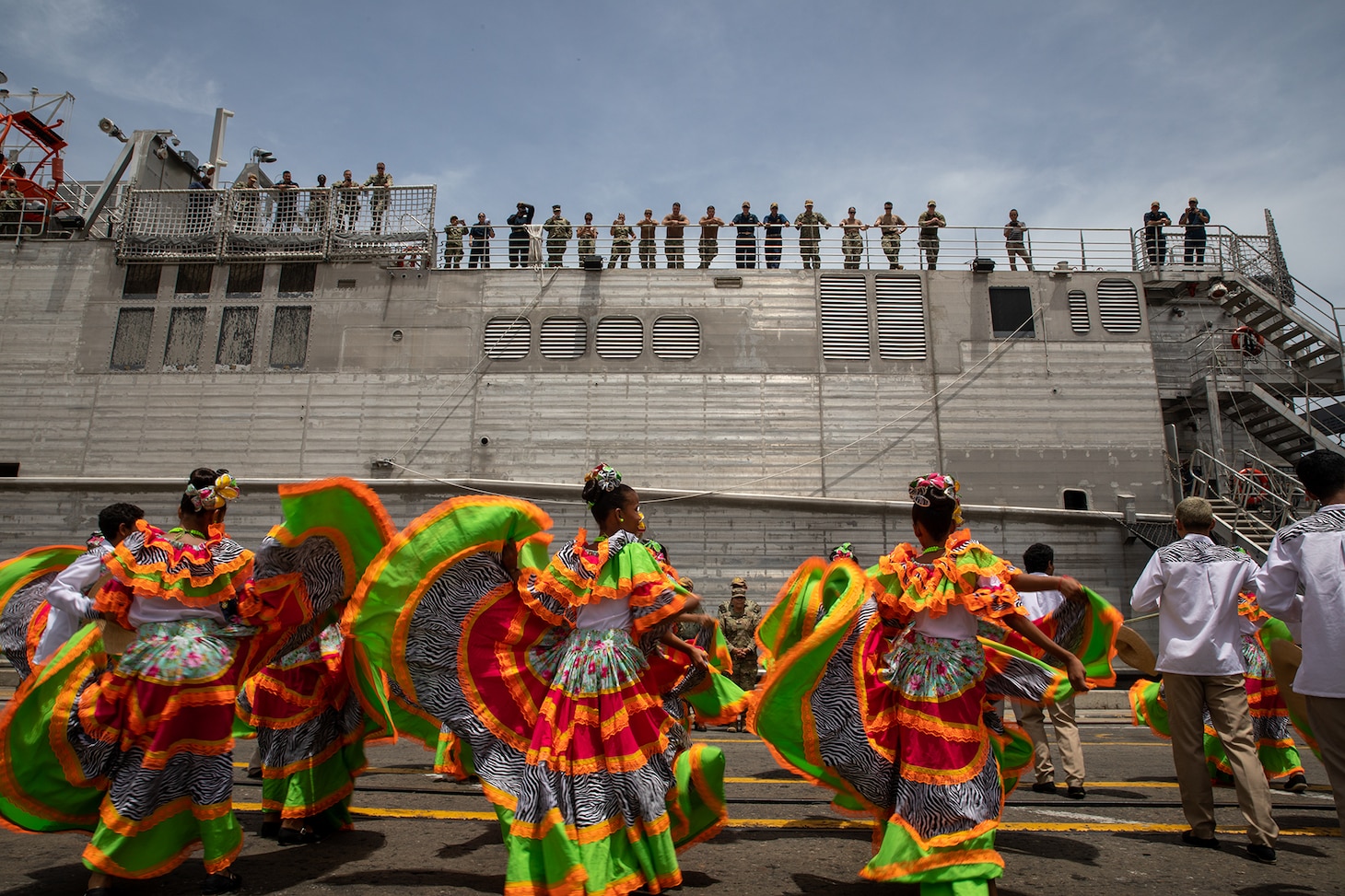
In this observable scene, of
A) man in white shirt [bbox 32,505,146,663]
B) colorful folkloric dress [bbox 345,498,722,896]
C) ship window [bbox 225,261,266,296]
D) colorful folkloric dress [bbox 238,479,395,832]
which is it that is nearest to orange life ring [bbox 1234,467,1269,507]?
colorful folkloric dress [bbox 345,498,722,896]

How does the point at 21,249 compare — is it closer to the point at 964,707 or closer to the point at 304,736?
the point at 304,736

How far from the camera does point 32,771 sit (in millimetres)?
4086

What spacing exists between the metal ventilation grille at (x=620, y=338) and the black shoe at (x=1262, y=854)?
1319 cm

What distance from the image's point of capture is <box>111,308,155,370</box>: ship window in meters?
17.0

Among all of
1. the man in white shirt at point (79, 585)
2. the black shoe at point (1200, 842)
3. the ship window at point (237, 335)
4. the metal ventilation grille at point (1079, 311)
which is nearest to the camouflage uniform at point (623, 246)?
the ship window at point (237, 335)

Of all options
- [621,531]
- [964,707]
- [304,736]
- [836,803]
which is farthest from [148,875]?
[964,707]

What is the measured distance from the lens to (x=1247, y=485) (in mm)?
16109

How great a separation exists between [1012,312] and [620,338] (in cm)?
746

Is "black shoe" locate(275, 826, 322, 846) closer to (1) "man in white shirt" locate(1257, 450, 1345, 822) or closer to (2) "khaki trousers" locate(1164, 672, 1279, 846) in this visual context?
(2) "khaki trousers" locate(1164, 672, 1279, 846)

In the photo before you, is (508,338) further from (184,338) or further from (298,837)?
(298,837)

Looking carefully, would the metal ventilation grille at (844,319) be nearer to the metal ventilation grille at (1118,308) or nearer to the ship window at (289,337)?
the metal ventilation grille at (1118,308)

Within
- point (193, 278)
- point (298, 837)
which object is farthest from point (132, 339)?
point (298, 837)

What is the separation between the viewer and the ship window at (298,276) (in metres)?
17.2

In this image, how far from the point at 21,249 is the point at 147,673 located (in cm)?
1778
